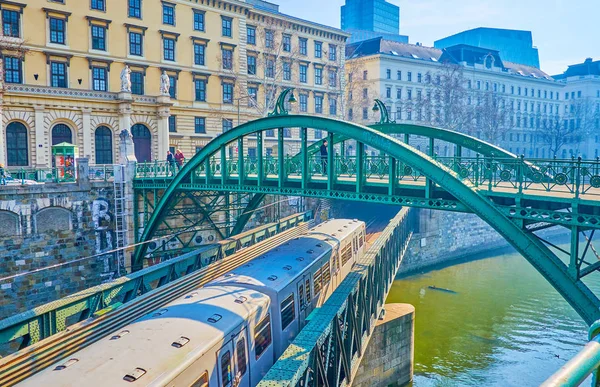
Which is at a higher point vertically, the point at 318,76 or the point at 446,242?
the point at 318,76

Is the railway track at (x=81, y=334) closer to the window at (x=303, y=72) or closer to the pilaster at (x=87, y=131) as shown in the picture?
the pilaster at (x=87, y=131)

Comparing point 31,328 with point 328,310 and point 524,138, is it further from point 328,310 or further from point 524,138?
point 524,138

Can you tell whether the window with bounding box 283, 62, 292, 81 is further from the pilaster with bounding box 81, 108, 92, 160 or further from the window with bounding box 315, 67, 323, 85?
the pilaster with bounding box 81, 108, 92, 160

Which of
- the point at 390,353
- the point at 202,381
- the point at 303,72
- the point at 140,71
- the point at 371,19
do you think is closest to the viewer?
the point at 202,381

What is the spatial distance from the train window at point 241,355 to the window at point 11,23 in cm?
3296

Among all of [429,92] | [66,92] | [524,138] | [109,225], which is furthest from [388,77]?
[109,225]

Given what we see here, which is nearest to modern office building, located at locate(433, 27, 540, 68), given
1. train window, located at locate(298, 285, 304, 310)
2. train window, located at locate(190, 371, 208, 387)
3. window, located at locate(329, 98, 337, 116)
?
window, located at locate(329, 98, 337, 116)

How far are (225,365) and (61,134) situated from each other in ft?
104

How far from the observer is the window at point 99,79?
3694 cm

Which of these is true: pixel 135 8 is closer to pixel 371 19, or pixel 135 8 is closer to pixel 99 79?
pixel 99 79

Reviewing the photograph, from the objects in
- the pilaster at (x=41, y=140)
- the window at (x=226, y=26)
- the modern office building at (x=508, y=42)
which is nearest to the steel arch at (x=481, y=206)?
the pilaster at (x=41, y=140)

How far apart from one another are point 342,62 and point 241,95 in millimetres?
15456

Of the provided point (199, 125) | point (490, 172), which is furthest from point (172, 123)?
point (490, 172)

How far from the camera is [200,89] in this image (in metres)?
43.2
